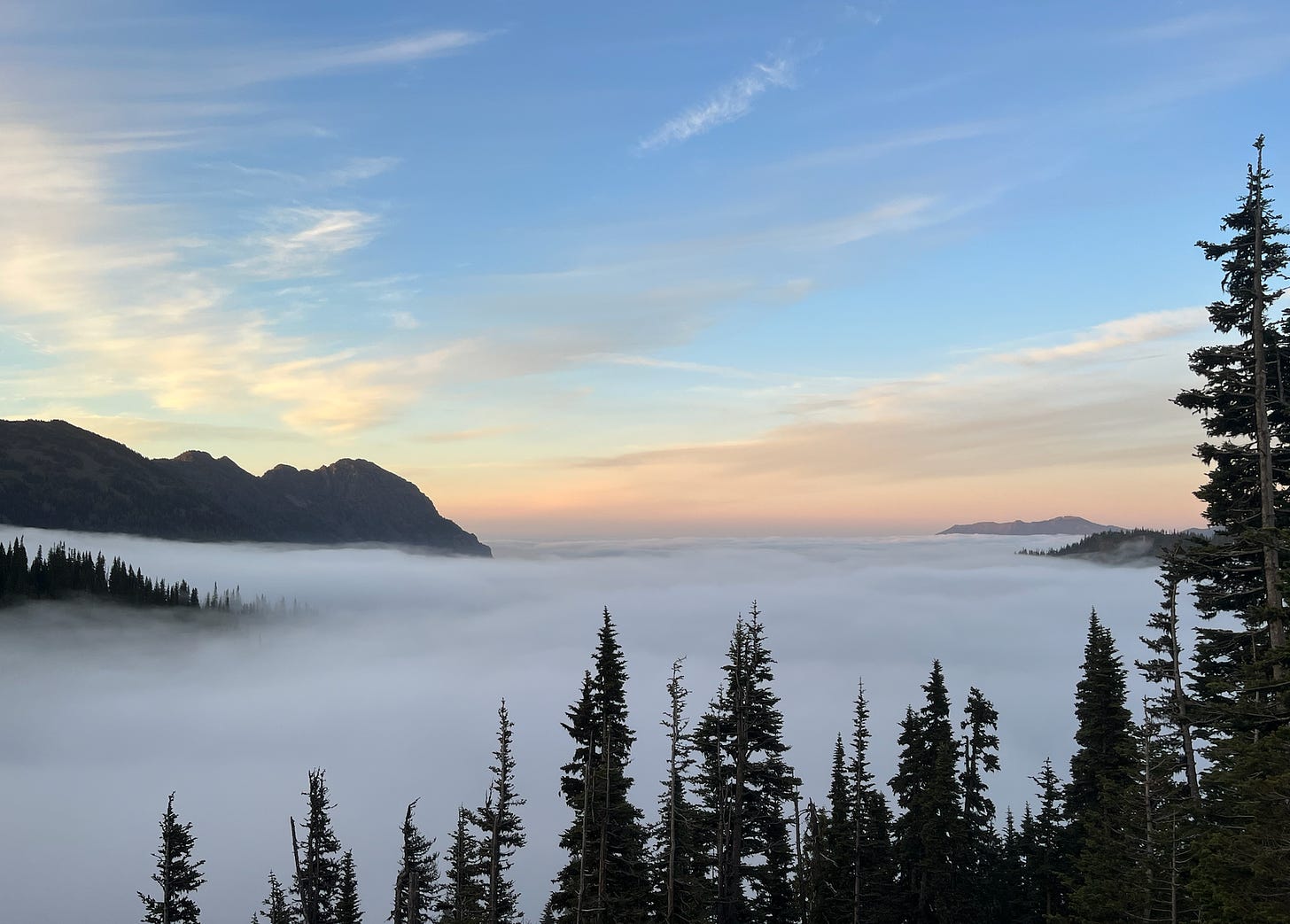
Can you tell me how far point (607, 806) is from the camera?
3216 cm

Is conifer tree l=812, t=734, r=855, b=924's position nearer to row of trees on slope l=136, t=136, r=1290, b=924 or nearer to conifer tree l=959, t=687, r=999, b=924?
row of trees on slope l=136, t=136, r=1290, b=924

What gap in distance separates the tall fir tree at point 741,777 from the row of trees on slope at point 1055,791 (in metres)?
0.12

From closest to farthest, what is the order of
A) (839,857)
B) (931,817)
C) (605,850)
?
1. (605,850)
2. (931,817)
3. (839,857)

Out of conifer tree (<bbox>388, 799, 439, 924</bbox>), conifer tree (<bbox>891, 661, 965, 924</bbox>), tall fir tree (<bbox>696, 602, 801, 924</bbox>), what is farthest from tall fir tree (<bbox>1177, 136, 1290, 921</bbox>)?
conifer tree (<bbox>388, 799, 439, 924</bbox>)

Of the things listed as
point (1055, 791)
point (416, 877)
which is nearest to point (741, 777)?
point (416, 877)

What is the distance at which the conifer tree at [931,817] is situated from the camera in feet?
147

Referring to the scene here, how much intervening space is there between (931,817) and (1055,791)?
10.5 meters

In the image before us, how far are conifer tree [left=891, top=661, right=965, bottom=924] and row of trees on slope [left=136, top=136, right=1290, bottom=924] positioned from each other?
0.43 feet

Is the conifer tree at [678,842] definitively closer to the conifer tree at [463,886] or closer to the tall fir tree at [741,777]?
the tall fir tree at [741,777]

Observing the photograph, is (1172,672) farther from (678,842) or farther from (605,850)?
(605,850)

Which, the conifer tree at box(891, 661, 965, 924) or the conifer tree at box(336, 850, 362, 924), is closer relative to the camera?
the conifer tree at box(891, 661, 965, 924)

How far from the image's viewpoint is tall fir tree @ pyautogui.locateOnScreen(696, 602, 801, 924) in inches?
1371

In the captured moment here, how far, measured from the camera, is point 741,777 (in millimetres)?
34875

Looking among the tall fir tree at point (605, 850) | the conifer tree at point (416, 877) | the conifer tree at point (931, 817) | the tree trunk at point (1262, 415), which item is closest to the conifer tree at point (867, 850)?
the conifer tree at point (931, 817)
